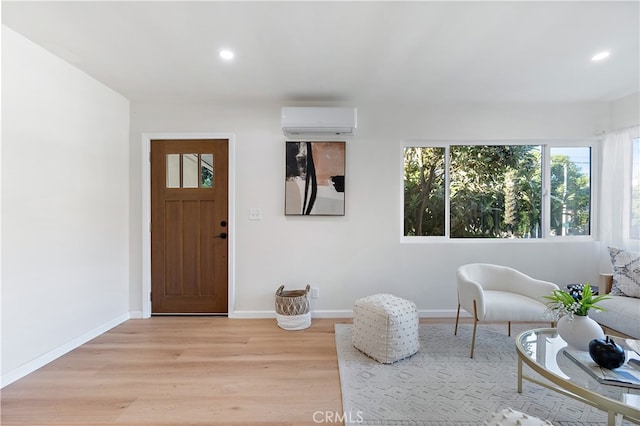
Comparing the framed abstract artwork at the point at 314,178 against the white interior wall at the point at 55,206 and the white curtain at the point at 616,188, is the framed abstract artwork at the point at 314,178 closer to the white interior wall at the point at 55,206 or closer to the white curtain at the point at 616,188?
the white interior wall at the point at 55,206

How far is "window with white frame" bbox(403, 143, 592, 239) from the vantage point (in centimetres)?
321

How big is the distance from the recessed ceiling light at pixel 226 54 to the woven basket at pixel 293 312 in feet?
7.11

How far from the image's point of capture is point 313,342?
2.52 meters

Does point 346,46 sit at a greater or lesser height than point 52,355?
greater

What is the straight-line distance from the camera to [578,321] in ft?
5.35

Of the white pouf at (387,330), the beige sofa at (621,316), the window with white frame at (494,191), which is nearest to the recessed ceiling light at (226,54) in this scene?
the window with white frame at (494,191)

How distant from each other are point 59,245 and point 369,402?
260 centimetres

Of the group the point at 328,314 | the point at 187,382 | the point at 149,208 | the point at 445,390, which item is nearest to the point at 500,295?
the point at 445,390

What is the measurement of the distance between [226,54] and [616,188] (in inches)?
160

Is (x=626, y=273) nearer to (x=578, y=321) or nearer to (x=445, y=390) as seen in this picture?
(x=578, y=321)

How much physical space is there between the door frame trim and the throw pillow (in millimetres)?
3738

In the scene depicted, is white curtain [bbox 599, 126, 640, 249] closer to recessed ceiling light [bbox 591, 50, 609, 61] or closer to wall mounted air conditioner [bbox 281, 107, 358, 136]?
recessed ceiling light [bbox 591, 50, 609, 61]

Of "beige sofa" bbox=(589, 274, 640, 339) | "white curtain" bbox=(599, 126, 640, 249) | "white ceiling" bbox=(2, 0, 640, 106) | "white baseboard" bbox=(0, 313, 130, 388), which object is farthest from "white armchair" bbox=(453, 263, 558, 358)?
"white baseboard" bbox=(0, 313, 130, 388)

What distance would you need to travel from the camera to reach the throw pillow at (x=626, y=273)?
2495 mm
